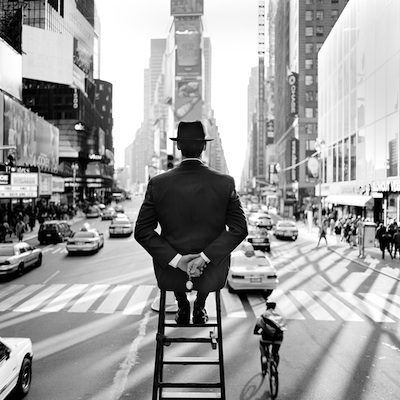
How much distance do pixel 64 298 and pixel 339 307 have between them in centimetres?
859

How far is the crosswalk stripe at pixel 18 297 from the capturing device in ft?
44.6

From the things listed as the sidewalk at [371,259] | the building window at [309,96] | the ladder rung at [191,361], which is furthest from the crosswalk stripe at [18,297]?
the building window at [309,96]

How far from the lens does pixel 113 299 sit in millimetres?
14453

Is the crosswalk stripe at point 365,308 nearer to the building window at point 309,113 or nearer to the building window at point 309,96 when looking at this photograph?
the building window at point 309,113

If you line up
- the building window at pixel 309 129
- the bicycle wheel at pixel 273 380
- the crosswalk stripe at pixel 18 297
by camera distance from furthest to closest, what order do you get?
the building window at pixel 309 129
the crosswalk stripe at pixel 18 297
the bicycle wheel at pixel 273 380

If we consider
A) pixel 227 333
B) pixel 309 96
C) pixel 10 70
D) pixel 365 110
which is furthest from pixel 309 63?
pixel 227 333

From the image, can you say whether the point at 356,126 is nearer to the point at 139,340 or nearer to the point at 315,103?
the point at 139,340

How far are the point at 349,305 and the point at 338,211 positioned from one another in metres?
37.3

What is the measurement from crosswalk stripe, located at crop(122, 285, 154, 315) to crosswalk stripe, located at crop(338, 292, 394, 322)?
6.43 meters

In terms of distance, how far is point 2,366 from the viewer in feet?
21.5

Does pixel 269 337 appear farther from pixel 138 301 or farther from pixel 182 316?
pixel 138 301

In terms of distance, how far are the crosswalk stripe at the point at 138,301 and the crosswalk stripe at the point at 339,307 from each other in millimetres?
5627

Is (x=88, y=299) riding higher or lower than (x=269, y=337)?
lower

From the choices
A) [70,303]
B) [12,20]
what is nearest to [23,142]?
[12,20]
